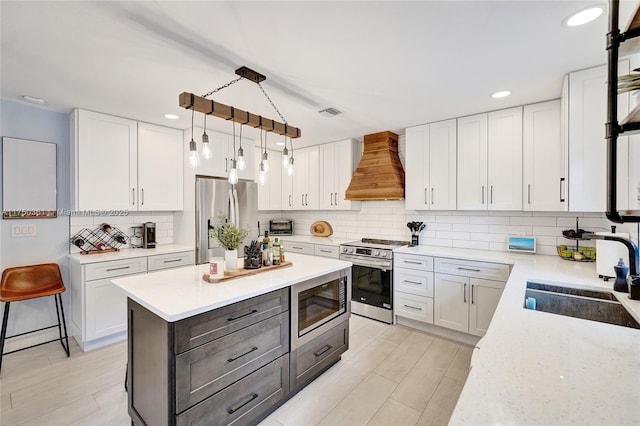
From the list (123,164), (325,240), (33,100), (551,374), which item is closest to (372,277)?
(325,240)

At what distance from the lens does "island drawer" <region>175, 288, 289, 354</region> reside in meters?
1.50

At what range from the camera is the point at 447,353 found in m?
2.87

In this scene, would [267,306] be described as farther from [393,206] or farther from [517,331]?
[393,206]

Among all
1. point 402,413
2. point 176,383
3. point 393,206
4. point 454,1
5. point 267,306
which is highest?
point 454,1

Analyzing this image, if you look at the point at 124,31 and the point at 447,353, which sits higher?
the point at 124,31

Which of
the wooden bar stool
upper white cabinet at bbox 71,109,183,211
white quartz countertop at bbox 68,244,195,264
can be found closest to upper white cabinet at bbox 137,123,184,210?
upper white cabinet at bbox 71,109,183,211

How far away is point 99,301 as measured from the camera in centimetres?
293

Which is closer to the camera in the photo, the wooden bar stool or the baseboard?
the wooden bar stool

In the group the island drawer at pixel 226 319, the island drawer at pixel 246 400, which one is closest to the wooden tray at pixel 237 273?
the island drawer at pixel 226 319

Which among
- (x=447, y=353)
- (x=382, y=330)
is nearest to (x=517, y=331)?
(x=447, y=353)

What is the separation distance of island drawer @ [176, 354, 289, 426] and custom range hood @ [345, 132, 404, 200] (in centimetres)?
248

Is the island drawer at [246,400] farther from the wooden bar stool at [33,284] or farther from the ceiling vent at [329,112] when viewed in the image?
the ceiling vent at [329,112]

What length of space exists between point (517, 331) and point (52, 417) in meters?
2.95

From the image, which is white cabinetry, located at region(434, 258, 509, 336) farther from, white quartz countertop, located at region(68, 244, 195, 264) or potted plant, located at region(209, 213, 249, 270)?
white quartz countertop, located at region(68, 244, 195, 264)
